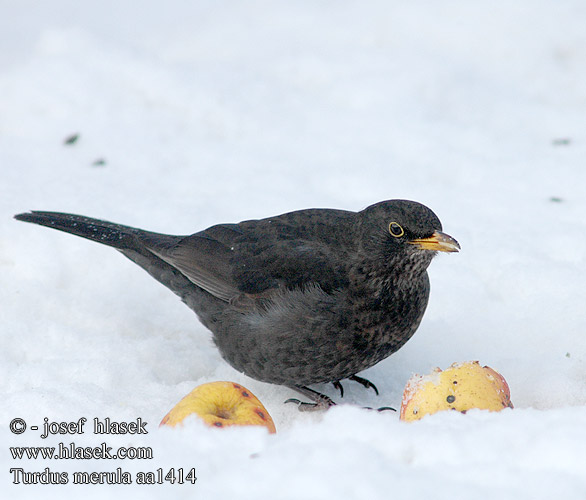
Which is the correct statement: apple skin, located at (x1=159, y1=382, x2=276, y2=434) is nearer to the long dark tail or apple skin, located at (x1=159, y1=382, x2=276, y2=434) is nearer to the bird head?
the bird head

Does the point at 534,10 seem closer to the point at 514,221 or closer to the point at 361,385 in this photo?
the point at 514,221

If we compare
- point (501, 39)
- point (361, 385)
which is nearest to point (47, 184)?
point (361, 385)

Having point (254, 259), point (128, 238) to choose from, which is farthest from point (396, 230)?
point (128, 238)

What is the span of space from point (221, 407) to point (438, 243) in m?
1.34

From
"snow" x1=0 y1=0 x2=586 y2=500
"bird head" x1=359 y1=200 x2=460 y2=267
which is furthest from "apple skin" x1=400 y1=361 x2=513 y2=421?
"bird head" x1=359 y1=200 x2=460 y2=267

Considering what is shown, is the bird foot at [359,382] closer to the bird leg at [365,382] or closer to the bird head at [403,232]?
the bird leg at [365,382]

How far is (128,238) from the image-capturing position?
471 cm

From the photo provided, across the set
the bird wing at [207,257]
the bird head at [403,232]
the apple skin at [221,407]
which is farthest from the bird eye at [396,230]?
the apple skin at [221,407]

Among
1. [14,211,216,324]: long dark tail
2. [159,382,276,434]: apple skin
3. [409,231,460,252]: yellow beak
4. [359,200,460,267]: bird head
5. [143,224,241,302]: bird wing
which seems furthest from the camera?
[14,211,216,324]: long dark tail

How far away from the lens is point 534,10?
26.7ft

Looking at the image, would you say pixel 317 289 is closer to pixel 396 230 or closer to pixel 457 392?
pixel 396 230

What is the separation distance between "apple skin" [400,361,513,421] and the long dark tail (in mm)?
1669

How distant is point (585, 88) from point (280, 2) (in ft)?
11.3

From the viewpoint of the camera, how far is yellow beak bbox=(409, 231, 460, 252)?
151 inches
